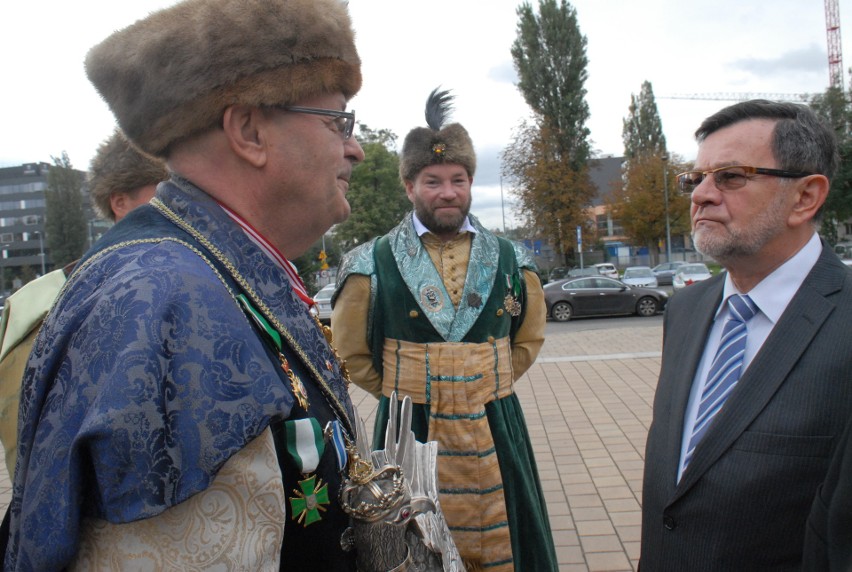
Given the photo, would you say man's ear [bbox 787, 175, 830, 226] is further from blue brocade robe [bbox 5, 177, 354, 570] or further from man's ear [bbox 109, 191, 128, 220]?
man's ear [bbox 109, 191, 128, 220]

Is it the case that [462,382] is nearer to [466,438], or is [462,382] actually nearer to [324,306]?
[466,438]

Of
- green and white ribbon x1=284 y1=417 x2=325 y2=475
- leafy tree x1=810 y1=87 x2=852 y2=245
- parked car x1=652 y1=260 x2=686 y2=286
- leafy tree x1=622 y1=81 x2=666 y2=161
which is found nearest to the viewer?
green and white ribbon x1=284 y1=417 x2=325 y2=475

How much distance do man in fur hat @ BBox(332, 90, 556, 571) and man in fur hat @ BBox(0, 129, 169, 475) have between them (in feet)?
3.32

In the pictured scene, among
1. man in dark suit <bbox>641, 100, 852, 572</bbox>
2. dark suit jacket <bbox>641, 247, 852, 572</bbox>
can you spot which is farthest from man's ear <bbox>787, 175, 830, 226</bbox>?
dark suit jacket <bbox>641, 247, 852, 572</bbox>

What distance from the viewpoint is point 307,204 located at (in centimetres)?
137

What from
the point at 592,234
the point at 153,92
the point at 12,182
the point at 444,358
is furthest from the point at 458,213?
the point at 12,182

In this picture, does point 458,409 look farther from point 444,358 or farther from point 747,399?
point 747,399

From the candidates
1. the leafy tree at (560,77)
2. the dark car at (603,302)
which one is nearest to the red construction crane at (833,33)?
the leafy tree at (560,77)

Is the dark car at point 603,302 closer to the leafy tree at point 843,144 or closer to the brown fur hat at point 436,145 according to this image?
the leafy tree at point 843,144

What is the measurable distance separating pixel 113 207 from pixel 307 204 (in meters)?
1.72

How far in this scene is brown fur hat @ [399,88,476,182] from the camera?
3197mm

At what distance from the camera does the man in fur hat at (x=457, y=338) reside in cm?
280

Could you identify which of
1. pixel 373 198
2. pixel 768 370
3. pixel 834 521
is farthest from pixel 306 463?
pixel 373 198

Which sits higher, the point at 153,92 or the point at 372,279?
the point at 153,92
